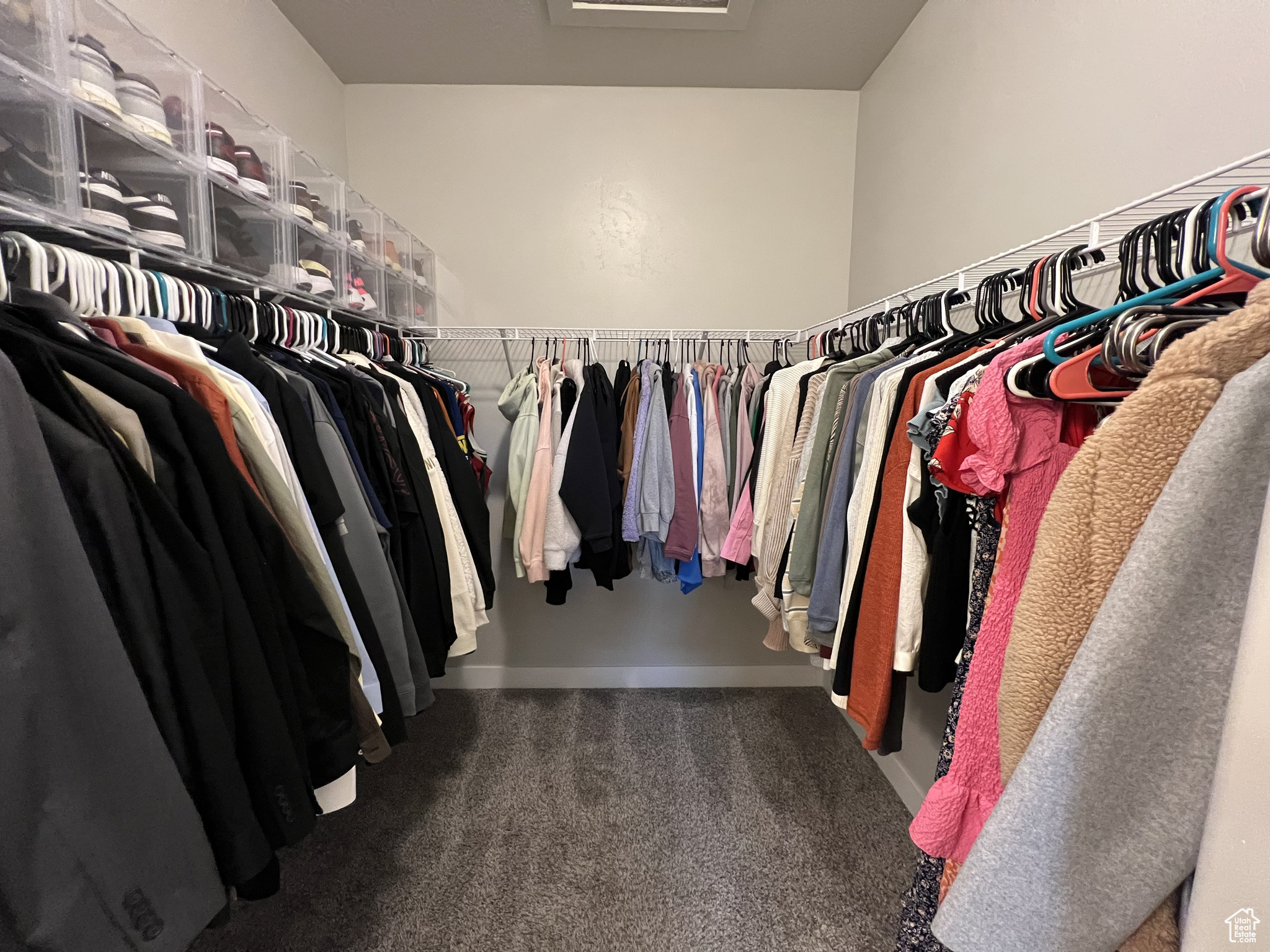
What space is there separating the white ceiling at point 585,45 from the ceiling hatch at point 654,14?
6cm

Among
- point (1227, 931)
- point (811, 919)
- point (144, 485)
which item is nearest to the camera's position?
point (1227, 931)

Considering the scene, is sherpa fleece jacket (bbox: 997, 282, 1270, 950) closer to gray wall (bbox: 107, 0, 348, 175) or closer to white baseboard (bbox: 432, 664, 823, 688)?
gray wall (bbox: 107, 0, 348, 175)

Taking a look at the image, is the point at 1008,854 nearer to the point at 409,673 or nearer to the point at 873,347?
the point at 409,673

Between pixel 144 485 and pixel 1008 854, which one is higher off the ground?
pixel 144 485

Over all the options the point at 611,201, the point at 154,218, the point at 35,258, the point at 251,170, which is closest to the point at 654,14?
the point at 611,201

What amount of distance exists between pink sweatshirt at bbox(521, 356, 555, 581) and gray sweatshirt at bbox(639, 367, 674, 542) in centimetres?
32

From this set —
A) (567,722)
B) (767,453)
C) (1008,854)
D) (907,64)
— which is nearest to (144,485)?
Answer: (1008,854)

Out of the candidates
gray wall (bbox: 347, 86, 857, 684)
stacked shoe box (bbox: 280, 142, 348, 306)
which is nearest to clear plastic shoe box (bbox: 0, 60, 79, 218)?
stacked shoe box (bbox: 280, 142, 348, 306)

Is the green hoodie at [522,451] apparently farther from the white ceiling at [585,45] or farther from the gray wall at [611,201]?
the white ceiling at [585,45]

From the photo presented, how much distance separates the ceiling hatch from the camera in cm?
175

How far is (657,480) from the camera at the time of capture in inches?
73.2

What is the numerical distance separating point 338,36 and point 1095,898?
2.76 m

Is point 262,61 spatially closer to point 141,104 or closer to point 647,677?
point 141,104

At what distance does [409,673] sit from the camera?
3.70ft
